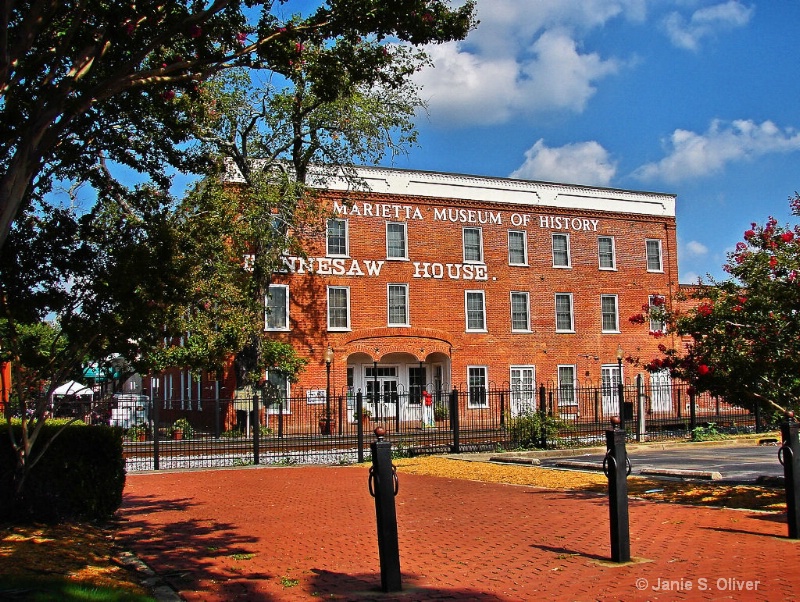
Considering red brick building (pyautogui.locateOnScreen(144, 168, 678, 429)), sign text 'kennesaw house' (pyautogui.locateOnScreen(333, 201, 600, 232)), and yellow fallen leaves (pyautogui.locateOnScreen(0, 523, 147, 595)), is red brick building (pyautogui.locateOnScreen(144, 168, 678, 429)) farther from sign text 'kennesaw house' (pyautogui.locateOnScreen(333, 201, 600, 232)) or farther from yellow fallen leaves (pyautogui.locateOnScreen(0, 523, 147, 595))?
yellow fallen leaves (pyautogui.locateOnScreen(0, 523, 147, 595))

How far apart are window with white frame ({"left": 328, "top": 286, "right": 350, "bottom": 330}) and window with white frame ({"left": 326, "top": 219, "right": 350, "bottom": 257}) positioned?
1.53 metres

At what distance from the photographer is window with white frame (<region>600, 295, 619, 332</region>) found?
38.2 m

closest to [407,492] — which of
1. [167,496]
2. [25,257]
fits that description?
[167,496]

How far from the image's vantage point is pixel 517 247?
36.8m

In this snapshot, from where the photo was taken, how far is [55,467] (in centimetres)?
985

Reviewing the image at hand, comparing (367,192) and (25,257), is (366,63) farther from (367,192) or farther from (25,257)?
(367,192)

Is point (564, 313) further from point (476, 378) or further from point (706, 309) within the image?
point (706, 309)

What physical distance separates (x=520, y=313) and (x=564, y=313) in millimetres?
2438

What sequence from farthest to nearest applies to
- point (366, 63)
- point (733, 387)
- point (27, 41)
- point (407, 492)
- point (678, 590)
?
point (407, 492) < point (733, 387) < point (366, 63) < point (27, 41) < point (678, 590)

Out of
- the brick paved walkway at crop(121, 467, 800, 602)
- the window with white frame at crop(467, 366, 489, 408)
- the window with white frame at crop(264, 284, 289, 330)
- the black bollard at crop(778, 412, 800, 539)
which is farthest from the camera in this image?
the window with white frame at crop(467, 366, 489, 408)

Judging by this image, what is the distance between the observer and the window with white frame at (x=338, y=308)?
107 ft

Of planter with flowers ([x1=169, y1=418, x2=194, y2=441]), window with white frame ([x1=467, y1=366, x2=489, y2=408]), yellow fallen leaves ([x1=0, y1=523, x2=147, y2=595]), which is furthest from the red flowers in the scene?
window with white frame ([x1=467, y1=366, x2=489, y2=408])

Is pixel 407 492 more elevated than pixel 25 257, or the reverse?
pixel 25 257

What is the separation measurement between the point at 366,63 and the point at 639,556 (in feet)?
20.3
